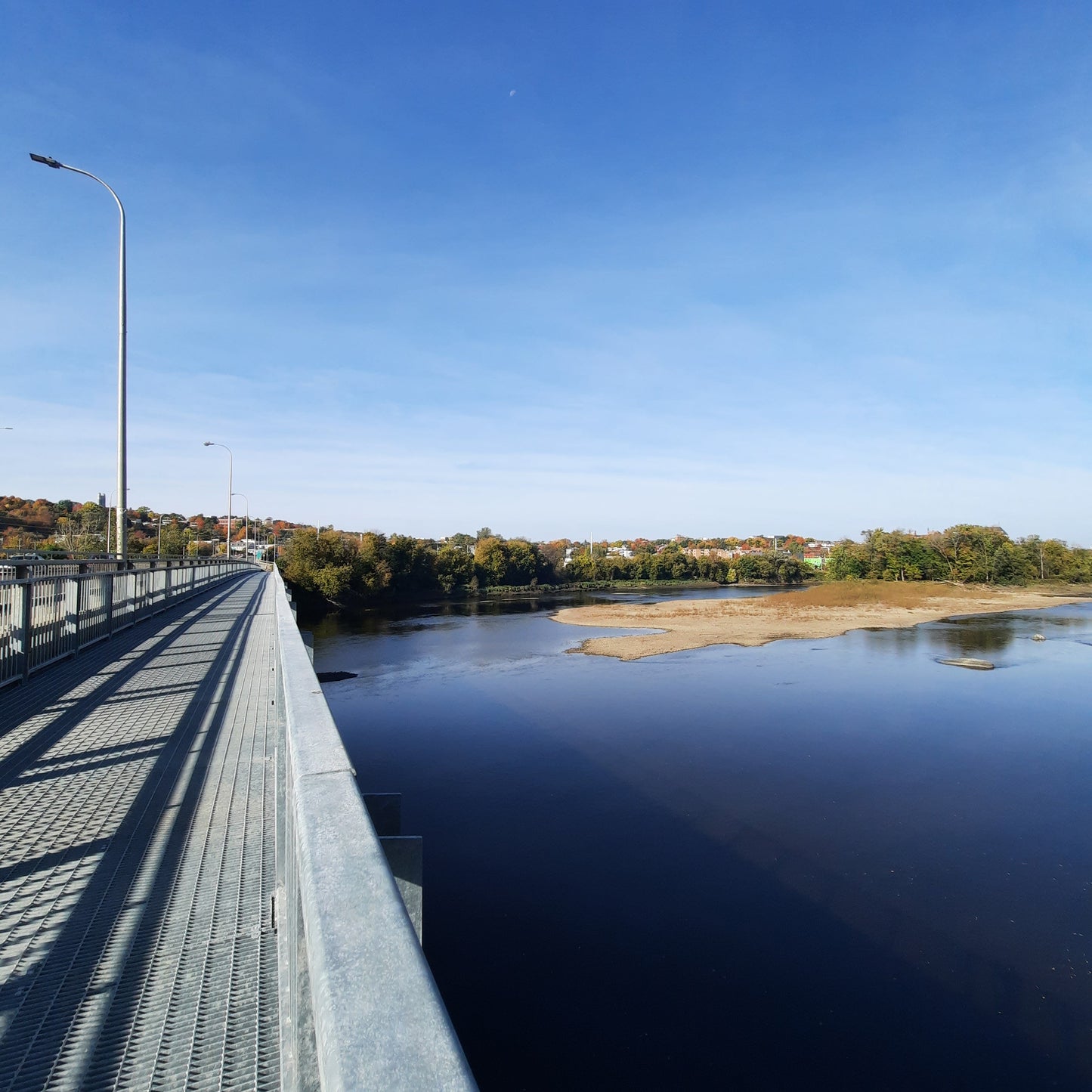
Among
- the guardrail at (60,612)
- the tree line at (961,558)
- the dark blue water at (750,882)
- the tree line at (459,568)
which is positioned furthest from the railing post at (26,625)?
the tree line at (961,558)

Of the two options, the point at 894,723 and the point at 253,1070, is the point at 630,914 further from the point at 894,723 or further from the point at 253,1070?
the point at 894,723

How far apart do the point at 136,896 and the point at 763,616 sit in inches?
1893

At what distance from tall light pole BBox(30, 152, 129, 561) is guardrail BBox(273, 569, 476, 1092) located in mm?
12879

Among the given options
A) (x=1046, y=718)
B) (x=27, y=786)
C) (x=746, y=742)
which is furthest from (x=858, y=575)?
(x=27, y=786)

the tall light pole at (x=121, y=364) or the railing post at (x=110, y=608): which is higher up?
the tall light pole at (x=121, y=364)

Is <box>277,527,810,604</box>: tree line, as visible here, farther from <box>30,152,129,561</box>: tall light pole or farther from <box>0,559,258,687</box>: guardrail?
<box>0,559,258,687</box>: guardrail

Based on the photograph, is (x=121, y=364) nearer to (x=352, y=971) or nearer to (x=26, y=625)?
(x=26, y=625)

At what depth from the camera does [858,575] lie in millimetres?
91062

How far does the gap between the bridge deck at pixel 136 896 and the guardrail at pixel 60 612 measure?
892 mm

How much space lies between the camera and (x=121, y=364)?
13.3 metres

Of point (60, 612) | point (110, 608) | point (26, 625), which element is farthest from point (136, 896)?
point (110, 608)

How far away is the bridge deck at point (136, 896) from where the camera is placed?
203 cm

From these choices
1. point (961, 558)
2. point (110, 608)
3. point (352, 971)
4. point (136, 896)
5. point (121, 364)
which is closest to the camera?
point (352, 971)

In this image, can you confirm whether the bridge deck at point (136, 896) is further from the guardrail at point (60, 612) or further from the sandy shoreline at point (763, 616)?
the sandy shoreline at point (763, 616)
